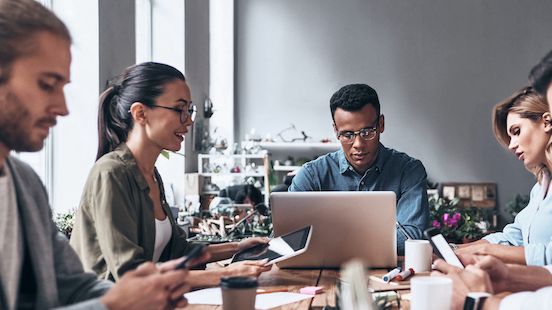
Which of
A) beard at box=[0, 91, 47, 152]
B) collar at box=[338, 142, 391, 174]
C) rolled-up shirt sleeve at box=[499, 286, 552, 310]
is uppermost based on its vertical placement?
beard at box=[0, 91, 47, 152]

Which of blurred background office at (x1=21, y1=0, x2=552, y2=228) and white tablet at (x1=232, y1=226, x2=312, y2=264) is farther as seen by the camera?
blurred background office at (x1=21, y1=0, x2=552, y2=228)

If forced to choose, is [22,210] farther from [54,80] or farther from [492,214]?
[492,214]

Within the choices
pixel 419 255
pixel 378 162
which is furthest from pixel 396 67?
pixel 419 255

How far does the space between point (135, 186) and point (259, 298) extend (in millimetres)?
564

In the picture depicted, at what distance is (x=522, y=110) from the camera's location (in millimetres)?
2564

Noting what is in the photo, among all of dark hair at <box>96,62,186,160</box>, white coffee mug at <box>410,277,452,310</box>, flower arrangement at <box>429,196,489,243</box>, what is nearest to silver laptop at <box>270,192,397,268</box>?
dark hair at <box>96,62,186,160</box>

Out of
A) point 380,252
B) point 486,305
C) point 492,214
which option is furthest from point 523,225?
point 492,214

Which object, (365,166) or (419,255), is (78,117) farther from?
(419,255)

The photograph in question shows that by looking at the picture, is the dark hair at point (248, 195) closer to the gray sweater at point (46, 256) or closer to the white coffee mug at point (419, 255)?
the white coffee mug at point (419, 255)

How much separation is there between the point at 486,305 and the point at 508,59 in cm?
726

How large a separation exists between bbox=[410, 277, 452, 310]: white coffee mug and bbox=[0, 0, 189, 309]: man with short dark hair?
50 centimetres

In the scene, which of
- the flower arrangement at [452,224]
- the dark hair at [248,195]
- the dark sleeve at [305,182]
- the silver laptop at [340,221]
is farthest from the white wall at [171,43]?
the silver laptop at [340,221]

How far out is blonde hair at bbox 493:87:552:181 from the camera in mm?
2508

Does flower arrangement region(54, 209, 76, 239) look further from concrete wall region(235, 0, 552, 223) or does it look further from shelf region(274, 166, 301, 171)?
concrete wall region(235, 0, 552, 223)
